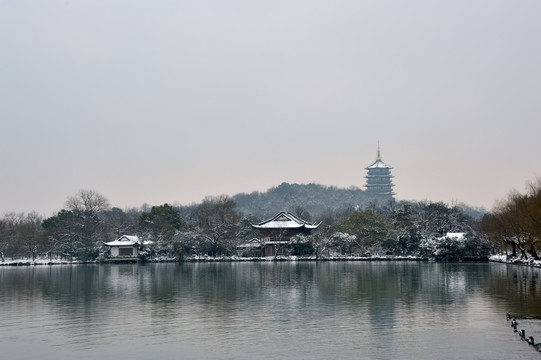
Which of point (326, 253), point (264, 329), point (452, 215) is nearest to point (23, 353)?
point (264, 329)

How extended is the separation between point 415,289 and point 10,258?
233 feet

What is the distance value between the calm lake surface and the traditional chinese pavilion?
4449cm

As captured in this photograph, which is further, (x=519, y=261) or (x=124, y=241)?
(x=124, y=241)

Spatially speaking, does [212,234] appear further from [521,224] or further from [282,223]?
[521,224]

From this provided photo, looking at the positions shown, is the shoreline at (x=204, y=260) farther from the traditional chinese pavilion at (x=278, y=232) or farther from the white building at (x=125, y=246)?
the traditional chinese pavilion at (x=278, y=232)

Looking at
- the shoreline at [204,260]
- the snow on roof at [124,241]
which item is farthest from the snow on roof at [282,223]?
the snow on roof at [124,241]

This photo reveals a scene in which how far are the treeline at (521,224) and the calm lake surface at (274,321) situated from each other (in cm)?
1353

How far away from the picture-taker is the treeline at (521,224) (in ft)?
164

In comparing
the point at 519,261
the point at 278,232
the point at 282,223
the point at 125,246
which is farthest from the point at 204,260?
the point at 519,261

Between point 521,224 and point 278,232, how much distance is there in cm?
3569

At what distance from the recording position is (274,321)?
22.6m

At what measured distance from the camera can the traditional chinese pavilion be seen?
8256 cm

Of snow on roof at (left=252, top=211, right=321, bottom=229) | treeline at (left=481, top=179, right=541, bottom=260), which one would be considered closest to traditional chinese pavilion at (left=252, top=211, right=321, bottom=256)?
snow on roof at (left=252, top=211, right=321, bottom=229)

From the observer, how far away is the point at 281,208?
189 meters
